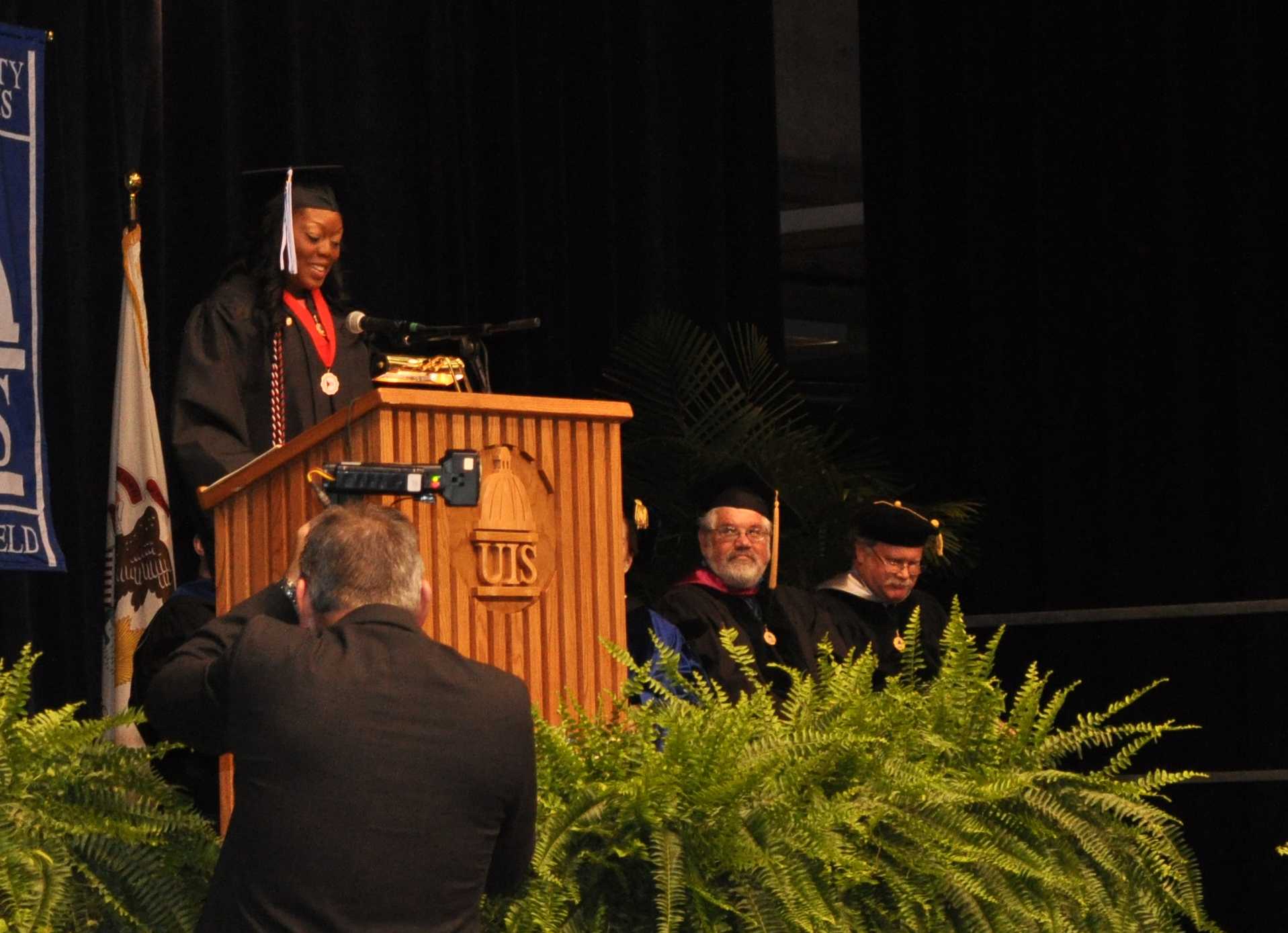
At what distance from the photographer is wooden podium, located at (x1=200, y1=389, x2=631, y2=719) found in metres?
3.18

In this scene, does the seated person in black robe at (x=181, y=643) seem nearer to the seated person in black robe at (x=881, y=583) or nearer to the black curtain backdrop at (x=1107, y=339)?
the seated person in black robe at (x=881, y=583)

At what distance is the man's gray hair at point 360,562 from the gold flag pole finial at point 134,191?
337 cm

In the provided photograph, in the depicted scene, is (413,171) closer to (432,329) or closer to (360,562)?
(432,329)

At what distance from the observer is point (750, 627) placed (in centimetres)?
555

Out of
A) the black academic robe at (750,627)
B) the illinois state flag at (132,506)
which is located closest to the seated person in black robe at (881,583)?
the black academic robe at (750,627)

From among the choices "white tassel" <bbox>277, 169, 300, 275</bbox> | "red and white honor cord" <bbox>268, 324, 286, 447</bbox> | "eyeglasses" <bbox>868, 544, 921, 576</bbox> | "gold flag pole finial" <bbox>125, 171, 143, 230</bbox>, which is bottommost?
"eyeglasses" <bbox>868, 544, 921, 576</bbox>

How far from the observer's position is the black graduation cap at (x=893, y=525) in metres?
6.18

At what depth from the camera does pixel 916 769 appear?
3.05 metres

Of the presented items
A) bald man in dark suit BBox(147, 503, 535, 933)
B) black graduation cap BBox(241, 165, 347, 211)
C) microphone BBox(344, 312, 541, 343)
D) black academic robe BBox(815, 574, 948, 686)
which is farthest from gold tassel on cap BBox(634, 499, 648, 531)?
bald man in dark suit BBox(147, 503, 535, 933)

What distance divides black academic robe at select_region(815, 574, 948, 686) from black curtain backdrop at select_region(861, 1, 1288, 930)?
3.53 ft

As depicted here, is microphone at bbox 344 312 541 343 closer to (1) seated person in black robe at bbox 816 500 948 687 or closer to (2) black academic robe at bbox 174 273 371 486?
(2) black academic robe at bbox 174 273 371 486

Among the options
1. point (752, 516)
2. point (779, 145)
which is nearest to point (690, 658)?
point (752, 516)

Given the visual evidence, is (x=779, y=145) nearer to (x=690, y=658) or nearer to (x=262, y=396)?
(x=690, y=658)

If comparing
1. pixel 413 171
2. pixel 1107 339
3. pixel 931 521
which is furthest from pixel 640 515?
pixel 1107 339
